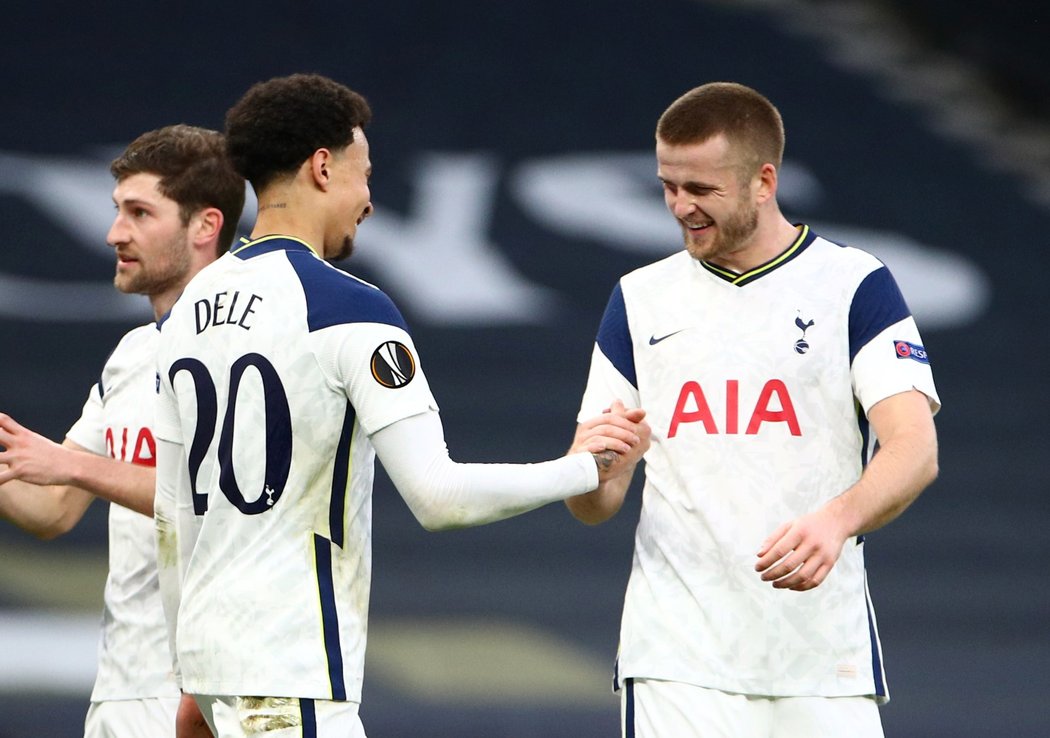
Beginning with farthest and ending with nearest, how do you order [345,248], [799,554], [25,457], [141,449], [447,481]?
[141,449] → [25,457] → [345,248] → [799,554] → [447,481]

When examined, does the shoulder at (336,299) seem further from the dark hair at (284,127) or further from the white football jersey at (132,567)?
the white football jersey at (132,567)

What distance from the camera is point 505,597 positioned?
671 centimetres

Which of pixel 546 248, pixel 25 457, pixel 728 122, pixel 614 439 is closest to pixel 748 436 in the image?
pixel 614 439

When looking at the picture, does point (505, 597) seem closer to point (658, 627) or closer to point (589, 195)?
point (589, 195)

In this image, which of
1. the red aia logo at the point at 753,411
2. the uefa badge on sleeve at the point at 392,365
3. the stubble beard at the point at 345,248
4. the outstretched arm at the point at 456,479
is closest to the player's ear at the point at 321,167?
the stubble beard at the point at 345,248

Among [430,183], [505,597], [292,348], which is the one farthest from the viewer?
[430,183]

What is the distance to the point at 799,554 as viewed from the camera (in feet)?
9.12

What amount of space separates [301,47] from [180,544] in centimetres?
517

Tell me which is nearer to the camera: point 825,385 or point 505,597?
point 825,385

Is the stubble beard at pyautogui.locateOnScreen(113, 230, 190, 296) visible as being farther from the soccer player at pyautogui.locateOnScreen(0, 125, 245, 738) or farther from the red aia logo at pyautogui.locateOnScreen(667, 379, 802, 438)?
the red aia logo at pyautogui.locateOnScreen(667, 379, 802, 438)

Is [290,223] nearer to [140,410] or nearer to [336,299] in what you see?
[336,299]

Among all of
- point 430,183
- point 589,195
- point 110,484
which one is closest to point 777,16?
point 589,195

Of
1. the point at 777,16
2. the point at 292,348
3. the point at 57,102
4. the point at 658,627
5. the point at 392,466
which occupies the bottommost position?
the point at 658,627

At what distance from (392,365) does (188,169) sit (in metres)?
1.46
